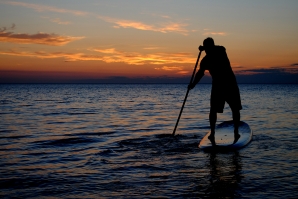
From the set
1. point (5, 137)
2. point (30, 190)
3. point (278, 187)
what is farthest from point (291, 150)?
point (5, 137)

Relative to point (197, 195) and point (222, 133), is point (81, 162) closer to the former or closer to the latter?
point (197, 195)

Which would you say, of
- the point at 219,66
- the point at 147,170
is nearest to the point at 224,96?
the point at 219,66

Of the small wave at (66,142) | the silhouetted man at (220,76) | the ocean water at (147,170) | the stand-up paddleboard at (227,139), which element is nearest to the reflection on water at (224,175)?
the ocean water at (147,170)

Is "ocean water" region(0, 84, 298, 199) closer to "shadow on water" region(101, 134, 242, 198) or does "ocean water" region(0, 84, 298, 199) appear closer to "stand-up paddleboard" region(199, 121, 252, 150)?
"shadow on water" region(101, 134, 242, 198)

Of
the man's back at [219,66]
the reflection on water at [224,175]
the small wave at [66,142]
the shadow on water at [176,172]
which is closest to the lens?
the reflection on water at [224,175]

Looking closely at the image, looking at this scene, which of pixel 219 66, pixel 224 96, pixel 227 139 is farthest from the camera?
pixel 227 139

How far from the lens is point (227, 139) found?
8914 mm

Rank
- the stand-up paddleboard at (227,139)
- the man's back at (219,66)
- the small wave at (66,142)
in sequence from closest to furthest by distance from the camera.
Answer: the man's back at (219,66) < the stand-up paddleboard at (227,139) < the small wave at (66,142)

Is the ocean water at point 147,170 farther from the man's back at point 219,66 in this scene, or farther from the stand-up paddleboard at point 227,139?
the man's back at point 219,66

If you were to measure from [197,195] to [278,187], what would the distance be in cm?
141

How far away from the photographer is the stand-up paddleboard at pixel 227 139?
316 inches

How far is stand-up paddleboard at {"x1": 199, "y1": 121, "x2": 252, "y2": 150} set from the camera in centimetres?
802

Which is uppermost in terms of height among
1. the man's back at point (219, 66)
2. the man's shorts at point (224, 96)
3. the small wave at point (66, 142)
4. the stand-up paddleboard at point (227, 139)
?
the man's back at point (219, 66)

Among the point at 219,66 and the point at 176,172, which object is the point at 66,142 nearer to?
the point at 176,172
